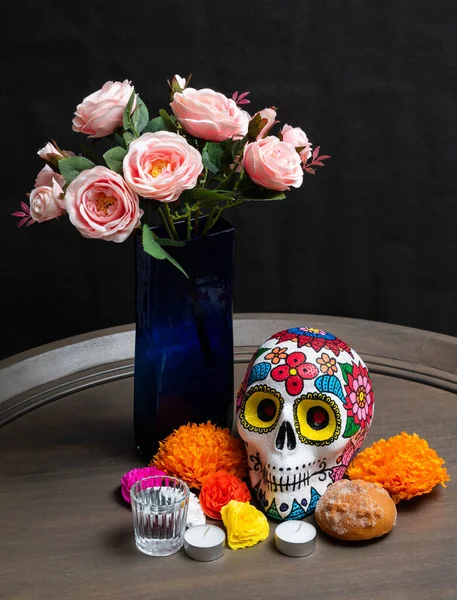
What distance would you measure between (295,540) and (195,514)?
140mm

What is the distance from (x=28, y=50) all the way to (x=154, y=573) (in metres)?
1.55

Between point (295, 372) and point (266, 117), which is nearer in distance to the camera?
point (295, 372)

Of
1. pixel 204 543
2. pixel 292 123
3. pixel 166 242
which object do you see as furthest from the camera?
pixel 292 123

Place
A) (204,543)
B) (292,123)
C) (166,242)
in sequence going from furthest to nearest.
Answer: (292,123) → (166,242) → (204,543)

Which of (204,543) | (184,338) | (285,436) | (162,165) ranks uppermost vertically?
(162,165)

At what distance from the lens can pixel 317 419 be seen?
1137 mm

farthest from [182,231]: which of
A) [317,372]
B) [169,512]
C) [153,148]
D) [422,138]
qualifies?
[422,138]

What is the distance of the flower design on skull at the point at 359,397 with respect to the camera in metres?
1.14

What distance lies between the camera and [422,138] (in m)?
2.38

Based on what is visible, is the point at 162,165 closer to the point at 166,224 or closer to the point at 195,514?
the point at 166,224

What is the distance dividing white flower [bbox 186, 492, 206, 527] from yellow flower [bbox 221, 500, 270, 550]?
1.4 inches

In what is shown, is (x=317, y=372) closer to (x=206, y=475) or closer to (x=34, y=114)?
(x=206, y=475)

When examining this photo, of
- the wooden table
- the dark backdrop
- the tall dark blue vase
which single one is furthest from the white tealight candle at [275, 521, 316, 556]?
the dark backdrop

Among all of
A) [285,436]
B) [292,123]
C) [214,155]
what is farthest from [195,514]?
[292,123]
